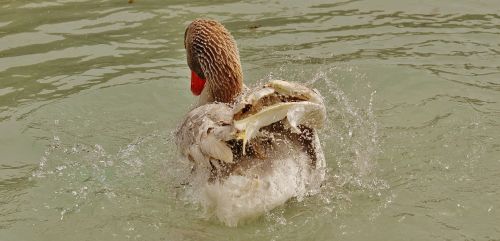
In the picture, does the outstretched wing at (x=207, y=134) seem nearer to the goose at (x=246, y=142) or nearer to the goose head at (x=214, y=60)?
the goose at (x=246, y=142)

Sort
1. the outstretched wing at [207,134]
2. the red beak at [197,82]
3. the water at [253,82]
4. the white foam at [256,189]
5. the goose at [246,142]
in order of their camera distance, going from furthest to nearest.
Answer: the red beak at [197,82], the water at [253,82], the white foam at [256,189], the outstretched wing at [207,134], the goose at [246,142]

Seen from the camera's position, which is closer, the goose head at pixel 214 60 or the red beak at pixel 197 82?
the goose head at pixel 214 60

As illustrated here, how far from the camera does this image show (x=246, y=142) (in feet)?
14.3

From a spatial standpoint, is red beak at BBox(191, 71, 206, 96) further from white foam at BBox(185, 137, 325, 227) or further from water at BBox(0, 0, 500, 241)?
white foam at BBox(185, 137, 325, 227)

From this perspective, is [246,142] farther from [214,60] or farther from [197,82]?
[197,82]

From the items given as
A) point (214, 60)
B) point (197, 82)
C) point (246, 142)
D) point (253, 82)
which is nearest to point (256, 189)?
point (246, 142)

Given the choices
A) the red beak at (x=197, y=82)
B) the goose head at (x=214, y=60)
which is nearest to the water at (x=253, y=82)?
the red beak at (x=197, y=82)

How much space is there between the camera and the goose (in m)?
4.16

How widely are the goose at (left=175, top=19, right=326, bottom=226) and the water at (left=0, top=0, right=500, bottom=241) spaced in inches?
10.8

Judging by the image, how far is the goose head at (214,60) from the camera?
5.26m

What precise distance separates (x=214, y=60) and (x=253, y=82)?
1.99 metres

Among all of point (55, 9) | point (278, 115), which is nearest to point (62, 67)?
point (55, 9)

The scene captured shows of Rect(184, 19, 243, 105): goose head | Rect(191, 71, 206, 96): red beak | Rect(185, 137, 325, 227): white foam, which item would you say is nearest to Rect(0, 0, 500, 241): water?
Rect(185, 137, 325, 227): white foam

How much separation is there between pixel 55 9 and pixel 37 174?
3.75 m
